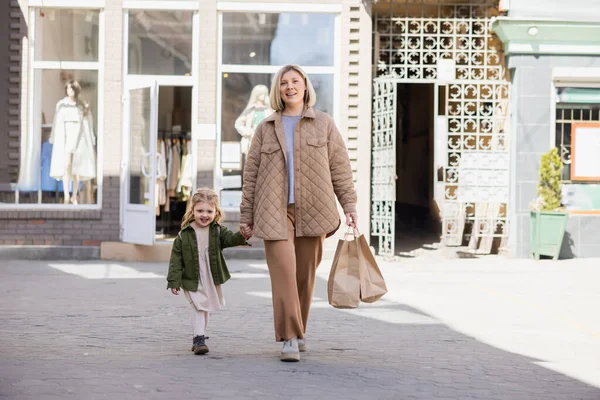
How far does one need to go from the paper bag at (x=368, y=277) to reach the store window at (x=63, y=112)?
994cm

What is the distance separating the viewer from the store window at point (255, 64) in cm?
1577

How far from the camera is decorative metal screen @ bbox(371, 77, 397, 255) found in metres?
15.6

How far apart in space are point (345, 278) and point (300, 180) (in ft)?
2.25

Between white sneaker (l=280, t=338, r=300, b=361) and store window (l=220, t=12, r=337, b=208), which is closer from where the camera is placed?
white sneaker (l=280, t=338, r=300, b=361)

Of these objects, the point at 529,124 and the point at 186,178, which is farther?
the point at 186,178

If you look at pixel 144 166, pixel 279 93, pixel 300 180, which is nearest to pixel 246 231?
pixel 300 180

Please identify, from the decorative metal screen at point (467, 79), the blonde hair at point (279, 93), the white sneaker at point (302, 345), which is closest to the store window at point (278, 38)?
the decorative metal screen at point (467, 79)

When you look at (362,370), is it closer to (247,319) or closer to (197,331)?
(197,331)

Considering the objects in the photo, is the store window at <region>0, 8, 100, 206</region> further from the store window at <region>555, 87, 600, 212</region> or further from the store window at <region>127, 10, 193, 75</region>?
the store window at <region>555, 87, 600, 212</region>

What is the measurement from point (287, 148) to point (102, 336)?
2.19 m

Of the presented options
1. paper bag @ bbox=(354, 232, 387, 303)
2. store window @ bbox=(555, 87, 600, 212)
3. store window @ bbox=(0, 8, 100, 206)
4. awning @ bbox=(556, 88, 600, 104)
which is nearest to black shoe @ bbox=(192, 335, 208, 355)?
paper bag @ bbox=(354, 232, 387, 303)

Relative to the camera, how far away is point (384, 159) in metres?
15.8

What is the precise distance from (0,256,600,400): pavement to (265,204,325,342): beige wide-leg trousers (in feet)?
0.76

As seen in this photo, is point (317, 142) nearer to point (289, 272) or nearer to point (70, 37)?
point (289, 272)
